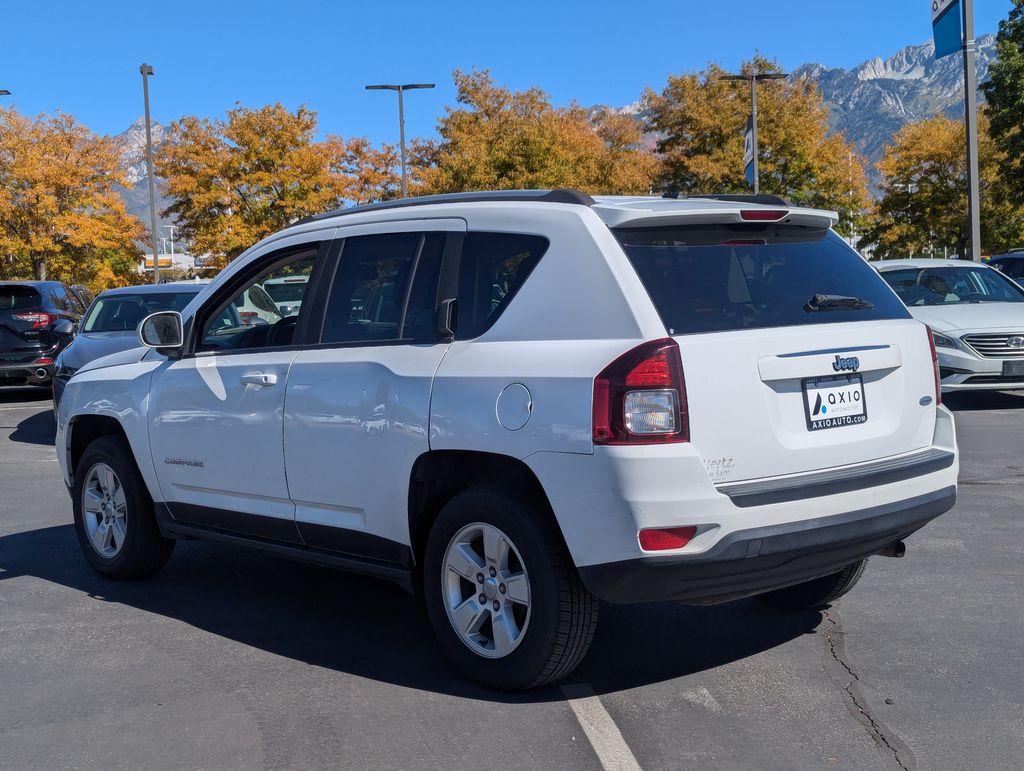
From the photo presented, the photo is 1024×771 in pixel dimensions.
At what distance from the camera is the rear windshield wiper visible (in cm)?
435

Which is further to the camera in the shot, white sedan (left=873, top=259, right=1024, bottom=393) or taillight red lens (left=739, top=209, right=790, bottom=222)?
white sedan (left=873, top=259, right=1024, bottom=393)

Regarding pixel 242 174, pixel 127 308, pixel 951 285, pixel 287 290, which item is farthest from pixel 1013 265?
pixel 242 174

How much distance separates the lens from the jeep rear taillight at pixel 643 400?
3850 millimetres

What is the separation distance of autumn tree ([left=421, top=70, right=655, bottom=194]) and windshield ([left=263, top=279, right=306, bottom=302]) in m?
35.5

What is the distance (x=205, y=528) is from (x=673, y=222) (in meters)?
2.86

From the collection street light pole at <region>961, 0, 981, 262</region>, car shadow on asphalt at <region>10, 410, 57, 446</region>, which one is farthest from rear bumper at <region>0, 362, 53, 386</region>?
street light pole at <region>961, 0, 981, 262</region>

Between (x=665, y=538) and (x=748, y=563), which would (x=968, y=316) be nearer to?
(x=748, y=563)

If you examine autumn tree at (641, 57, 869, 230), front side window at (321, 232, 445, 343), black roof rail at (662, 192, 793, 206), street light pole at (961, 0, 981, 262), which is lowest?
front side window at (321, 232, 445, 343)

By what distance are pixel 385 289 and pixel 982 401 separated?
11.0m

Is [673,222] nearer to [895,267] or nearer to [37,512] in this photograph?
[37,512]

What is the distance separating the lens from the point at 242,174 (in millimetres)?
48438

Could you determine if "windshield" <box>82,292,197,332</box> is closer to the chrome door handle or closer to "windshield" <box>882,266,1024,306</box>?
the chrome door handle

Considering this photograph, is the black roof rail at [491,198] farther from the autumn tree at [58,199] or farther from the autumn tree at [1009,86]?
Answer: the autumn tree at [58,199]

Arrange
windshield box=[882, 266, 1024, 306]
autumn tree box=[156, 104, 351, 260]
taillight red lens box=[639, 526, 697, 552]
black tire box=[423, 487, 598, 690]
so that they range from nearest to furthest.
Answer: taillight red lens box=[639, 526, 697, 552], black tire box=[423, 487, 598, 690], windshield box=[882, 266, 1024, 306], autumn tree box=[156, 104, 351, 260]
